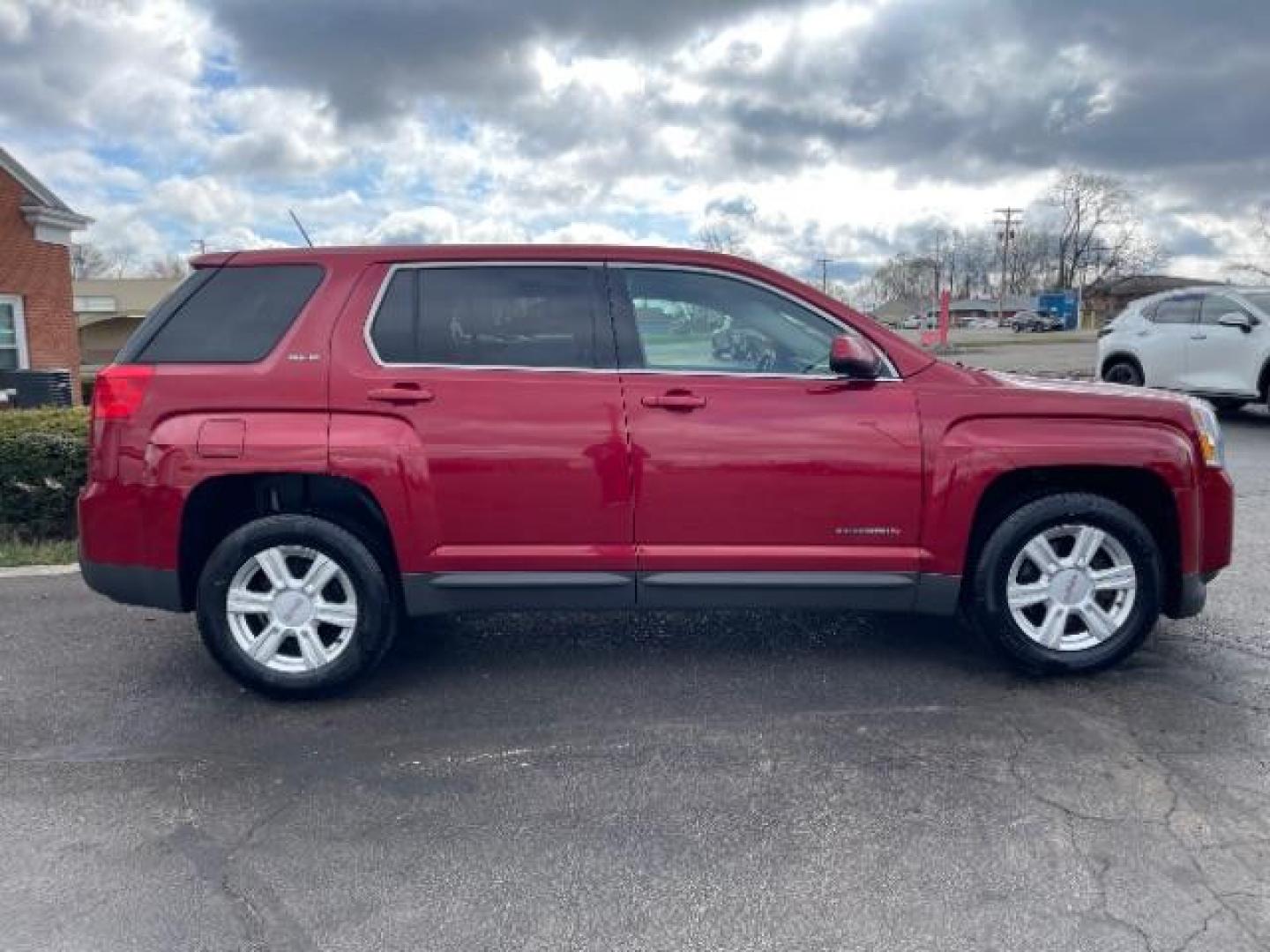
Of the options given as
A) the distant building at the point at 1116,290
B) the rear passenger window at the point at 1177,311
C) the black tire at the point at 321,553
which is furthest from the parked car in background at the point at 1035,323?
the black tire at the point at 321,553

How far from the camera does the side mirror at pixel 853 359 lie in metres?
3.71

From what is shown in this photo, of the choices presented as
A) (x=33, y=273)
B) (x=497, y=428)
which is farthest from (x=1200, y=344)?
(x=33, y=273)

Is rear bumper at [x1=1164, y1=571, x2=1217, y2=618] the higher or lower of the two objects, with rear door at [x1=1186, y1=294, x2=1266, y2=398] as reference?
lower

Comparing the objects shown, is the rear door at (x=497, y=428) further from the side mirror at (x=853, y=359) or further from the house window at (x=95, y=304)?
the house window at (x=95, y=304)

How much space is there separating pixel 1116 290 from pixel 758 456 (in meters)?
95.8

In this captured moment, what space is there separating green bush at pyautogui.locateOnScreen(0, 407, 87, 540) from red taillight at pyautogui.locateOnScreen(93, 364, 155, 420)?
319 cm

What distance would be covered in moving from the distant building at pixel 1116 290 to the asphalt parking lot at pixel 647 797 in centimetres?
Answer: 8591

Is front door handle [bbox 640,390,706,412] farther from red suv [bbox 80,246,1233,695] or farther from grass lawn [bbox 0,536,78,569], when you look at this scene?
grass lawn [bbox 0,536,78,569]

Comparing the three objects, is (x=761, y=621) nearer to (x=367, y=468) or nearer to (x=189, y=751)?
(x=367, y=468)

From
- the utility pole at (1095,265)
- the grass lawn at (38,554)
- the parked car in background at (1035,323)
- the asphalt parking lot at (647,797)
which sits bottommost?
the asphalt parking lot at (647,797)

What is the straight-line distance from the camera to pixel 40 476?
259 inches

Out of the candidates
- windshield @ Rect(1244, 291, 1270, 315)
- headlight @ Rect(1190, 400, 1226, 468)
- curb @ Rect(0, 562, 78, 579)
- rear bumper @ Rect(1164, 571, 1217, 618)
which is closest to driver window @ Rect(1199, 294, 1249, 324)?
windshield @ Rect(1244, 291, 1270, 315)

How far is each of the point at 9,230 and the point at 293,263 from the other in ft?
58.0

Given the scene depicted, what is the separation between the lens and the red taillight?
3752mm
